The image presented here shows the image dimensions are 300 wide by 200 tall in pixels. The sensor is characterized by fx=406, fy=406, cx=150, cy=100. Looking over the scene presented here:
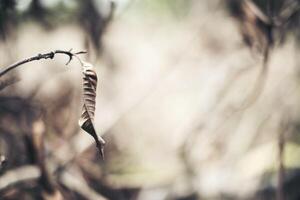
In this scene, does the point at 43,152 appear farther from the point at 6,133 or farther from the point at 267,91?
the point at 267,91

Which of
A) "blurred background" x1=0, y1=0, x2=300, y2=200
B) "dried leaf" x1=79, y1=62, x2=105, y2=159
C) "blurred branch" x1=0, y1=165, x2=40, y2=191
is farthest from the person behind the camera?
"blurred background" x1=0, y1=0, x2=300, y2=200

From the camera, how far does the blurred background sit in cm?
207

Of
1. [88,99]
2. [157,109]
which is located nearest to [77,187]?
[88,99]

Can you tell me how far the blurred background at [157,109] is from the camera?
2072 mm

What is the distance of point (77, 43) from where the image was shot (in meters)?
3.77

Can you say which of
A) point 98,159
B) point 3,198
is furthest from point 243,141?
point 3,198

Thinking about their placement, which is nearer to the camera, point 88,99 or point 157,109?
point 88,99

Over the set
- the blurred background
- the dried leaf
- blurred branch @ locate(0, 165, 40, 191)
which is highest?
the blurred background

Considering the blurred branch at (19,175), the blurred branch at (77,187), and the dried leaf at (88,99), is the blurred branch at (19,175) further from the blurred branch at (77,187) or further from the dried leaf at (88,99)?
the dried leaf at (88,99)

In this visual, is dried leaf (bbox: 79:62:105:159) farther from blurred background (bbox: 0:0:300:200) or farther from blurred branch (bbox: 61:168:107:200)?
blurred branch (bbox: 61:168:107:200)

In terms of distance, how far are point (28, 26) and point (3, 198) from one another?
1448mm

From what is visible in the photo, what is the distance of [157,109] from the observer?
395 centimetres

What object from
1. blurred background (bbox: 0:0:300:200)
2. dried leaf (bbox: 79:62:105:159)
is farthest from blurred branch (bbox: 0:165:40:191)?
dried leaf (bbox: 79:62:105:159)

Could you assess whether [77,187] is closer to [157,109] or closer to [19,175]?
[19,175]
